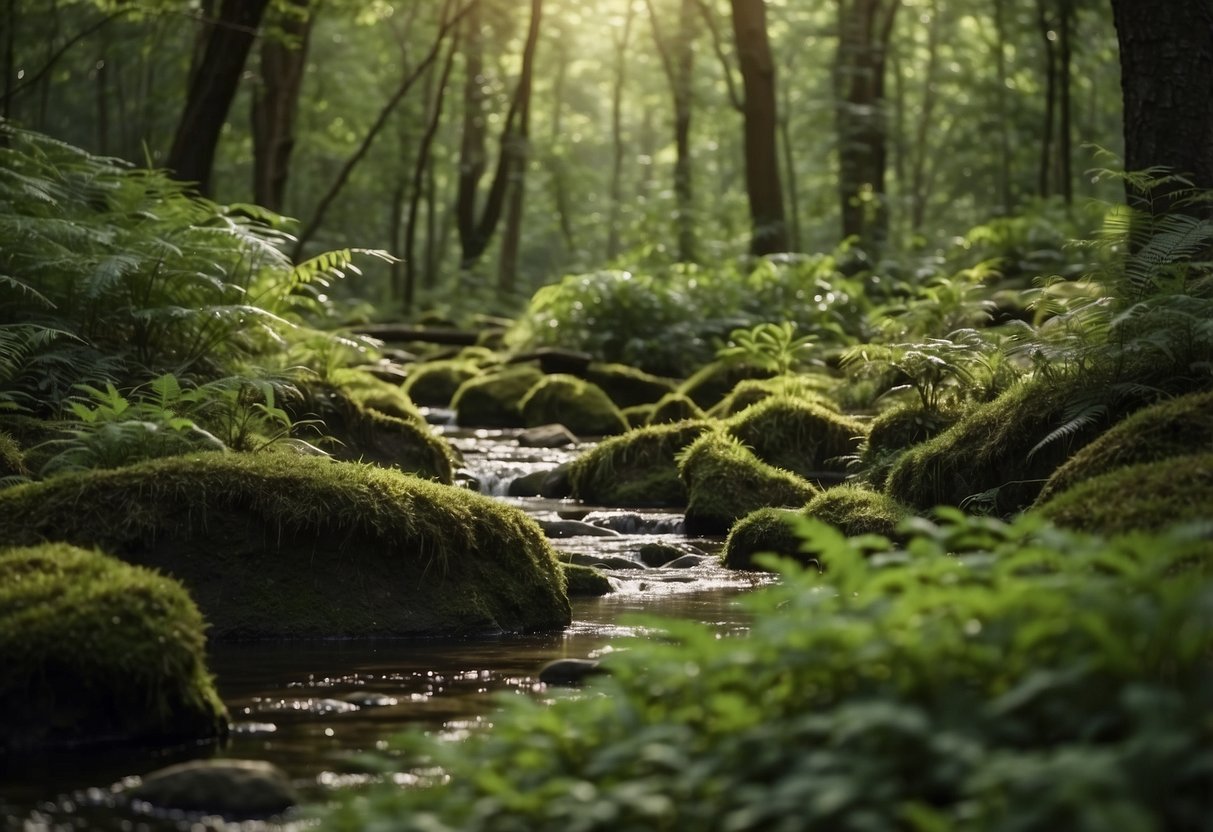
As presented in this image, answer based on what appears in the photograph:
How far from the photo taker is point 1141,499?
208 inches

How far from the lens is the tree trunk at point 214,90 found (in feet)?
48.3

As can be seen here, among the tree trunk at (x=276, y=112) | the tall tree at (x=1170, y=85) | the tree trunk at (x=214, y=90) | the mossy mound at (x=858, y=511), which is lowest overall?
the mossy mound at (x=858, y=511)

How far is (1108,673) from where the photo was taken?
308cm

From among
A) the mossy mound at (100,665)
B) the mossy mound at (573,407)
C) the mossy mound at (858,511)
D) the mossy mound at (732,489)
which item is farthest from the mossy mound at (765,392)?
the mossy mound at (100,665)

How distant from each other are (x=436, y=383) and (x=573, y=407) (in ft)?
11.0

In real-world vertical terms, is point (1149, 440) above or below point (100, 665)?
above

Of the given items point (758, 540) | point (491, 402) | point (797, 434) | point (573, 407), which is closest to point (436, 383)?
point (491, 402)

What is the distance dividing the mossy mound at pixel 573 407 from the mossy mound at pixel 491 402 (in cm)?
26

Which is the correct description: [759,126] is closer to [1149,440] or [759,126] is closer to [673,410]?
[673,410]

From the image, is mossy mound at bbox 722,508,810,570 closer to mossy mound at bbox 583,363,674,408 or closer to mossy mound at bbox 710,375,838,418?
mossy mound at bbox 710,375,838,418

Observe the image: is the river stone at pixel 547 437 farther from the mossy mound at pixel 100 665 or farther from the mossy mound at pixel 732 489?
the mossy mound at pixel 100 665

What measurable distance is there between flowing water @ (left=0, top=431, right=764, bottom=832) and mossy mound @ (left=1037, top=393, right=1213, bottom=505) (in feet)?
5.71

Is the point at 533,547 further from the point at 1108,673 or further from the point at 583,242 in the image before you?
the point at 583,242

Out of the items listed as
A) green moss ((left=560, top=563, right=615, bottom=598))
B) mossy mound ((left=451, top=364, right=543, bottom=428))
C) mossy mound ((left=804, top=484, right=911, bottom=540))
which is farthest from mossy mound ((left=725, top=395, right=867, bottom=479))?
mossy mound ((left=451, top=364, right=543, bottom=428))
